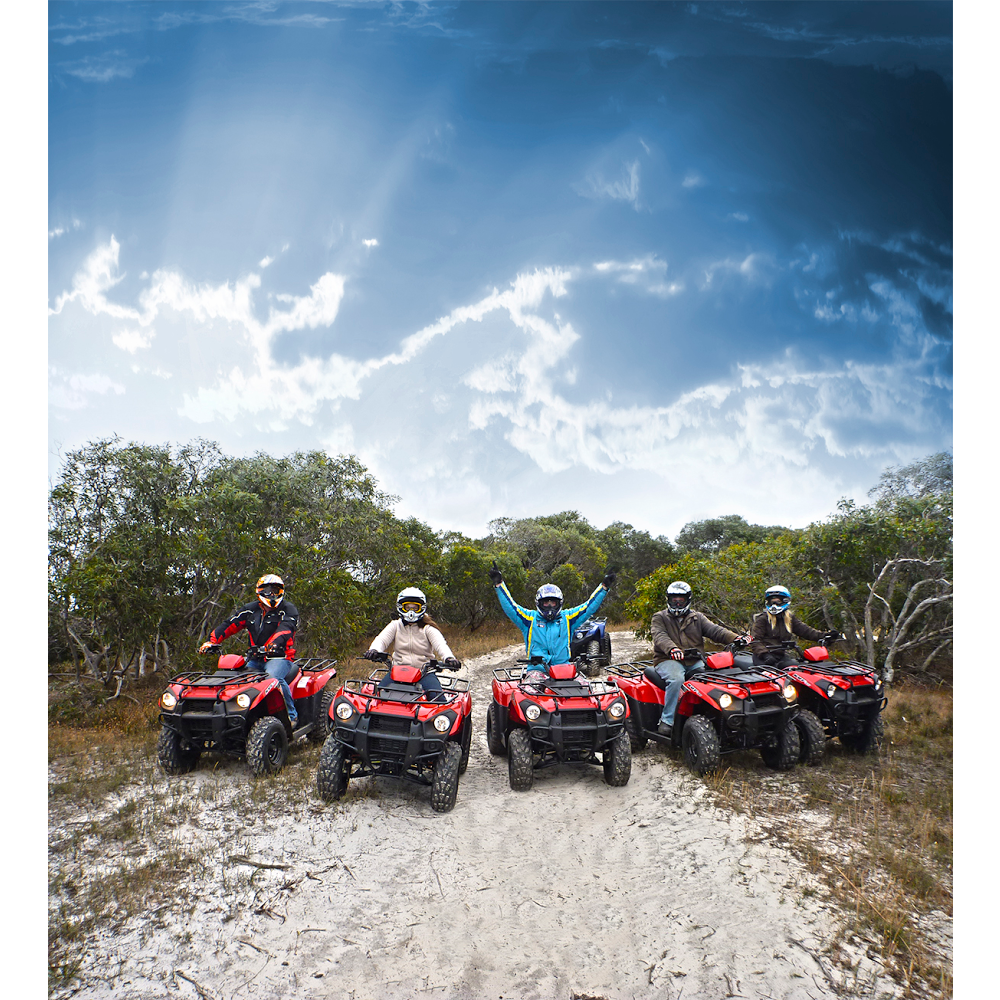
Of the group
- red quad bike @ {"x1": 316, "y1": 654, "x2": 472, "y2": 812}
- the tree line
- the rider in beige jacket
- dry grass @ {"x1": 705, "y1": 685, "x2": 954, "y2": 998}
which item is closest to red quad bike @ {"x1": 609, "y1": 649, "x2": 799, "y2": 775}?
dry grass @ {"x1": 705, "y1": 685, "x2": 954, "y2": 998}

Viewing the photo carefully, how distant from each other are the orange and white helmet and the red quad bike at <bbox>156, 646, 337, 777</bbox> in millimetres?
767

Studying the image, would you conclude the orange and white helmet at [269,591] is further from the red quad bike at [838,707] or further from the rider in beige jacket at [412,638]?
the red quad bike at [838,707]

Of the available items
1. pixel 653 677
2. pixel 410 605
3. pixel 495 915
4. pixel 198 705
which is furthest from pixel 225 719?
pixel 653 677

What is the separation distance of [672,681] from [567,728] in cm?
146

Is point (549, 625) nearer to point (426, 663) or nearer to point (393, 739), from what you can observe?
point (426, 663)

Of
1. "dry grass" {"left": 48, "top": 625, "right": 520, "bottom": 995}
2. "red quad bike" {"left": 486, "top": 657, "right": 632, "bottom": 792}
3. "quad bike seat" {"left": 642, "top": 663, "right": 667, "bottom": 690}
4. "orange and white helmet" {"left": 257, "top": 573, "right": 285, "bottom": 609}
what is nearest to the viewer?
"dry grass" {"left": 48, "top": 625, "right": 520, "bottom": 995}

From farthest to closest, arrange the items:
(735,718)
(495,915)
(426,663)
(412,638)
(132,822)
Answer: (412,638)
(426,663)
(735,718)
(132,822)
(495,915)

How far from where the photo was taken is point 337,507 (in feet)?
41.0

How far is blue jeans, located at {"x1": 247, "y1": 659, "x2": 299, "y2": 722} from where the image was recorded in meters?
5.97

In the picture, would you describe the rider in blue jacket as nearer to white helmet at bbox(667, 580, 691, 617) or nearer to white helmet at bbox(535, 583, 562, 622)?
white helmet at bbox(535, 583, 562, 622)

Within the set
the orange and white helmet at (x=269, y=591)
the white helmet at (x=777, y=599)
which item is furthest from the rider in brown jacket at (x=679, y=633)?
the orange and white helmet at (x=269, y=591)

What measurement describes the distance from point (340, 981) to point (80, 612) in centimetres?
730

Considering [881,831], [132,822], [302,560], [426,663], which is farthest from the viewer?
[302,560]

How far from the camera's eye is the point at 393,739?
4.71 metres
